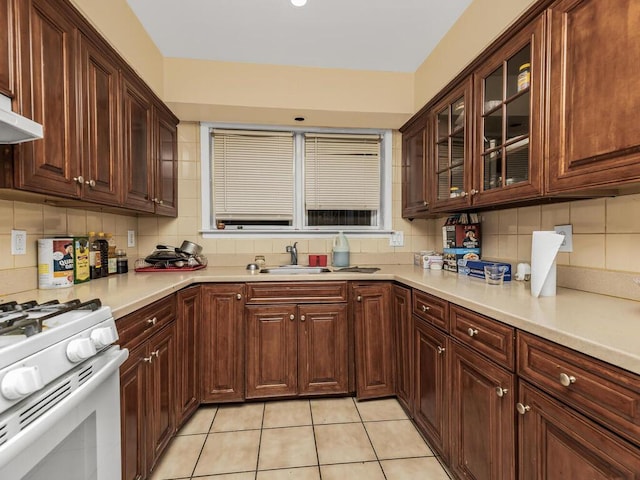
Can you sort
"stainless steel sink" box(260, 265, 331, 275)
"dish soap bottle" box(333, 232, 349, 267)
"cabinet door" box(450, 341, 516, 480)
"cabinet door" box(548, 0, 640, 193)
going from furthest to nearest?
"dish soap bottle" box(333, 232, 349, 267) < "stainless steel sink" box(260, 265, 331, 275) < "cabinet door" box(450, 341, 516, 480) < "cabinet door" box(548, 0, 640, 193)

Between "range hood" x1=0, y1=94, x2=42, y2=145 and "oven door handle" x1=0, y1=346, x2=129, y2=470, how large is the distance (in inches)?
26.6

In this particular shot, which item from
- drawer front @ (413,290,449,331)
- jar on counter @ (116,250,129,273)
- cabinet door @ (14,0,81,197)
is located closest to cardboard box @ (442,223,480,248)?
drawer front @ (413,290,449,331)

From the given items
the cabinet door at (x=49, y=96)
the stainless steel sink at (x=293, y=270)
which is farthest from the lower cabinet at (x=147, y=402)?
the stainless steel sink at (x=293, y=270)

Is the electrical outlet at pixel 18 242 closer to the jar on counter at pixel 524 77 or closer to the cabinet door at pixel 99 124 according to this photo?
the cabinet door at pixel 99 124

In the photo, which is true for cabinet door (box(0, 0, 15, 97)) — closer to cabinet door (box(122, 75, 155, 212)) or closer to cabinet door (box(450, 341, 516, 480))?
cabinet door (box(122, 75, 155, 212))

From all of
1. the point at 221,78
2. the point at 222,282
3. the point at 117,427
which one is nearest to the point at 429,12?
the point at 221,78

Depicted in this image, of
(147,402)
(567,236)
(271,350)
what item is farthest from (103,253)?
(567,236)

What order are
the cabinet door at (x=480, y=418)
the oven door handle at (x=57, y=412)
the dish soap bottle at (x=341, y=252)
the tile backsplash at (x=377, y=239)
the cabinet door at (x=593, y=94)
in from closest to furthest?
1. the oven door handle at (x=57, y=412)
2. the cabinet door at (x=593, y=94)
3. the cabinet door at (x=480, y=418)
4. the tile backsplash at (x=377, y=239)
5. the dish soap bottle at (x=341, y=252)

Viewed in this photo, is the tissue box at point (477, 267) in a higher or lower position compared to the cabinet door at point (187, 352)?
higher

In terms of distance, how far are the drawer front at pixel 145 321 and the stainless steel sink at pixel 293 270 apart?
857 millimetres

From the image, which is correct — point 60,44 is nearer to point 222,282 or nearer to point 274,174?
point 222,282

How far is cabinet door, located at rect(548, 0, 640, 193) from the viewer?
984 mm

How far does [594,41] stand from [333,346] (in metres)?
1.95

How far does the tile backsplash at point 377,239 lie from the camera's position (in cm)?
134
